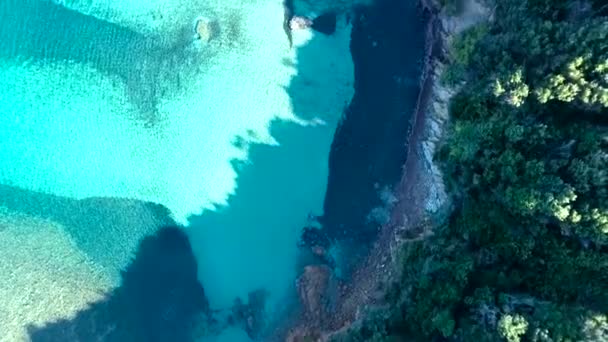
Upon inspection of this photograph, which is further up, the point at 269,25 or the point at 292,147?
the point at 269,25

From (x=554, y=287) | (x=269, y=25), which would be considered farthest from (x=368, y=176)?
(x=554, y=287)

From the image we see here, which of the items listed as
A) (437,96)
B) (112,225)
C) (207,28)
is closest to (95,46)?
(207,28)

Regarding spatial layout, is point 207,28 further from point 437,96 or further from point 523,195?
point 523,195

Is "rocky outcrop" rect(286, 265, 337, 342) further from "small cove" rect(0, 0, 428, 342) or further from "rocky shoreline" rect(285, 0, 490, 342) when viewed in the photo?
"small cove" rect(0, 0, 428, 342)

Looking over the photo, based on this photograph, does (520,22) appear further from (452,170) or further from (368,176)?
(368,176)

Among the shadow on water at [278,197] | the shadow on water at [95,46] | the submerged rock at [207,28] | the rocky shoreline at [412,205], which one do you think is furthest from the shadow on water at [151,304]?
the submerged rock at [207,28]
